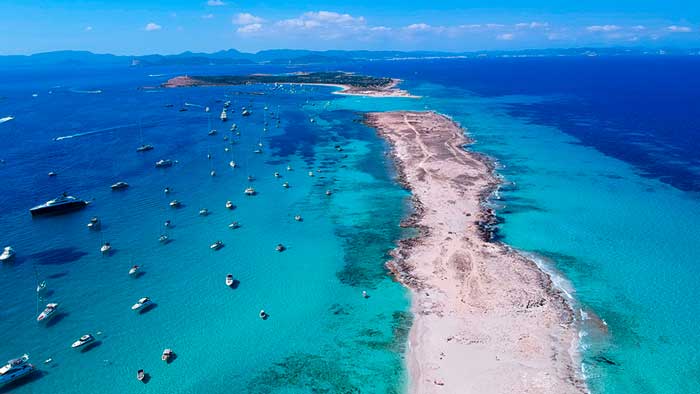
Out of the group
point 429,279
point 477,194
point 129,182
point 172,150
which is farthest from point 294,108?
point 429,279

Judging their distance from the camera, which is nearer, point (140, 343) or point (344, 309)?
point (140, 343)

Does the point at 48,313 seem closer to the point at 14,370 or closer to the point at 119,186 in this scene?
the point at 14,370

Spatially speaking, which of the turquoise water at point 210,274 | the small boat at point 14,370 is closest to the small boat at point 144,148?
the turquoise water at point 210,274

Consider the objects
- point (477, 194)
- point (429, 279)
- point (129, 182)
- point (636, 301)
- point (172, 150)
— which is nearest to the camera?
point (636, 301)

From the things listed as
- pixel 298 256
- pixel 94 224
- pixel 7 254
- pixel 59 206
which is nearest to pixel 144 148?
pixel 59 206

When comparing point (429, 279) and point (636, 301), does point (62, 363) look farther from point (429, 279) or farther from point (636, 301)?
point (636, 301)
